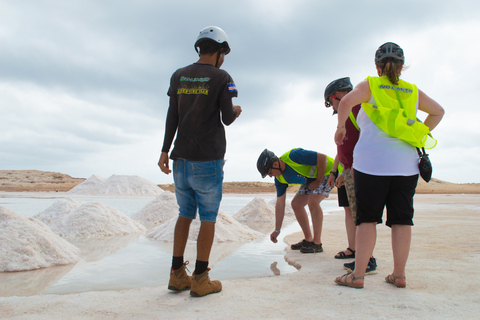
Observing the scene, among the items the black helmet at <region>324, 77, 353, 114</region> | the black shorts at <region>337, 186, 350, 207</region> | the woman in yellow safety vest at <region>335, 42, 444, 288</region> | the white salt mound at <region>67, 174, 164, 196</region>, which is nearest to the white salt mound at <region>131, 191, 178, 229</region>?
the black shorts at <region>337, 186, 350, 207</region>

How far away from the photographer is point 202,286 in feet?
6.56

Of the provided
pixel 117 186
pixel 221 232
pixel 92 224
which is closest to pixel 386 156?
pixel 221 232

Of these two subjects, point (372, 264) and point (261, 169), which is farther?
point (261, 169)

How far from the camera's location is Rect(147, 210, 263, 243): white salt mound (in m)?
4.49

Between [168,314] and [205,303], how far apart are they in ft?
0.77

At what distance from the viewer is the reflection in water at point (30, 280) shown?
7.63ft

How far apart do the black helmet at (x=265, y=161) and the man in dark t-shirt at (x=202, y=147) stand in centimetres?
131

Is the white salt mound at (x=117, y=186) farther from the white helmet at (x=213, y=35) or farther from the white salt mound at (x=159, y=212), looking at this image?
the white helmet at (x=213, y=35)

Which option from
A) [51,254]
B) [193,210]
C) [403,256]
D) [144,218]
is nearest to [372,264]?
[403,256]

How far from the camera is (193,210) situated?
2223mm

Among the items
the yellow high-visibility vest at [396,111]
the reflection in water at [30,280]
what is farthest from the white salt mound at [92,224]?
the yellow high-visibility vest at [396,111]

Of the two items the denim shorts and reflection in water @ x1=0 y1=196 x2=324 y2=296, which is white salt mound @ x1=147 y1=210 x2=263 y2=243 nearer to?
reflection in water @ x1=0 y1=196 x2=324 y2=296

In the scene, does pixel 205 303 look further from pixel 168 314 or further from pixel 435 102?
pixel 435 102

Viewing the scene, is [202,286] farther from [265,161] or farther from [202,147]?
[265,161]
